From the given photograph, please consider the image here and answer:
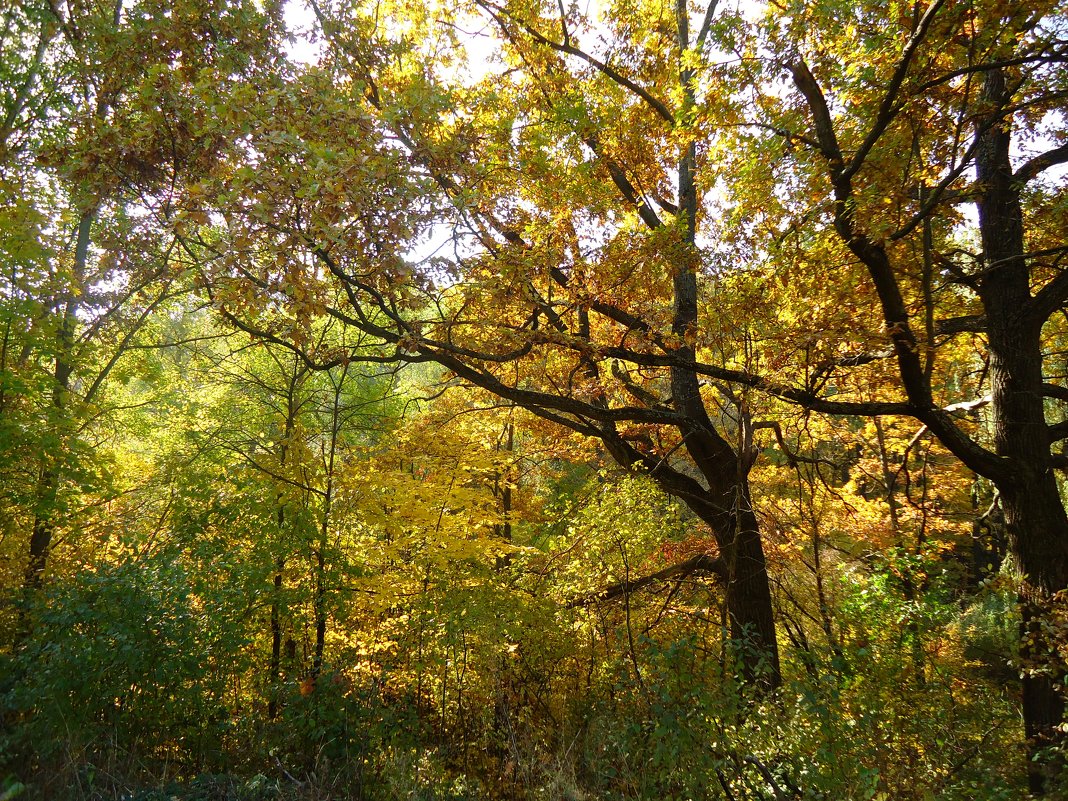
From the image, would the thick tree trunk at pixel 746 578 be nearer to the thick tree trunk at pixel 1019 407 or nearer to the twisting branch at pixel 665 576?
the twisting branch at pixel 665 576

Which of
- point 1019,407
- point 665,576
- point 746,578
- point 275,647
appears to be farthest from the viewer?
point 665,576

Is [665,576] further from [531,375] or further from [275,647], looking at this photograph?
[275,647]

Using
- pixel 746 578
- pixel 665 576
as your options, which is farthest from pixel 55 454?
pixel 746 578

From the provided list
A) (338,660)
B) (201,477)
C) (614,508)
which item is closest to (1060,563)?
(614,508)

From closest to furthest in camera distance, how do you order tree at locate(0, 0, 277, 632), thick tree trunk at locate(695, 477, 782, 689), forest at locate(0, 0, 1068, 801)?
forest at locate(0, 0, 1068, 801) < tree at locate(0, 0, 277, 632) < thick tree trunk at locate(695, 477, 782, 689)

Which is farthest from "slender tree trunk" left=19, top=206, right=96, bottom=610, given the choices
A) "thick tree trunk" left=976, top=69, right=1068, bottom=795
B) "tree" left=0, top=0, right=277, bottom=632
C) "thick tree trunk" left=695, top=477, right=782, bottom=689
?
"thick tree trunk" left=976, top=69, right=1068, bottom=795

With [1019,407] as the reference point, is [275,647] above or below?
below

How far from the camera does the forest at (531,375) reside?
4246mm

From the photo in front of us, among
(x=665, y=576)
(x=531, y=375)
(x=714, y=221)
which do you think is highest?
(x=714, y=221)

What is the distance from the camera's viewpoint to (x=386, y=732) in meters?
5.11

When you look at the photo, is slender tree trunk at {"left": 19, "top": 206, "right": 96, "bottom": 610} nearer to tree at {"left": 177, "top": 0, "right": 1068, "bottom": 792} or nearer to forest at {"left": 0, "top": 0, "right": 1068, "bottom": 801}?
forest at {"left": 0, "top": 0, "right": 1068, "bottom": 801}

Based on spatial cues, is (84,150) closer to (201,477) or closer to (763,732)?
(201,477)

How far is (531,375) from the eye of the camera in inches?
339

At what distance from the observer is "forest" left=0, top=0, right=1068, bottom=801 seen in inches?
167
